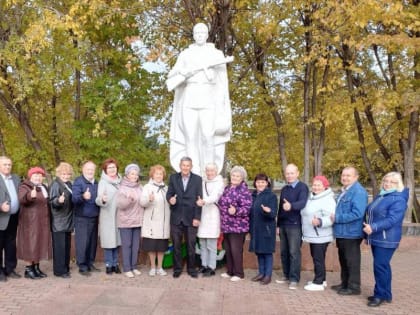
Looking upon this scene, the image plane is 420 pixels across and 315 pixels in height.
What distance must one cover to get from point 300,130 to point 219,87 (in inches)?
298

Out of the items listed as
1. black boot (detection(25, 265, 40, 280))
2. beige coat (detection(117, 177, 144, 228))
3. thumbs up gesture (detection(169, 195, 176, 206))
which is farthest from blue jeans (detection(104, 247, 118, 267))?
thumbs up gesture (detection(169, 195, 176, 206))

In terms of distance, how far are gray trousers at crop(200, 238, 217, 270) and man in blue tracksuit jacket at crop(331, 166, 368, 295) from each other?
1726 mm

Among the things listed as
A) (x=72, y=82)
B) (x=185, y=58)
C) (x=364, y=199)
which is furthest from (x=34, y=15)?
(x=364, y=199)

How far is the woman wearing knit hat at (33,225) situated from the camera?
6043mm

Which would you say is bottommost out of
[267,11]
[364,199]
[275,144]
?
[364,199]

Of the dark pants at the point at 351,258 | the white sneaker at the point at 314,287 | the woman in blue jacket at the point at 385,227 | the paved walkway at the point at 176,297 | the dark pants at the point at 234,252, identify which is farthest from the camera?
the dark pants at the point at 234,252

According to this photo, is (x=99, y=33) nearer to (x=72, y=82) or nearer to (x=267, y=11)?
(x=72, y=82)

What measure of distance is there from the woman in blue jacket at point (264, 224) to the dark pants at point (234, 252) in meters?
0.19

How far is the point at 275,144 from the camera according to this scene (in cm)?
1689

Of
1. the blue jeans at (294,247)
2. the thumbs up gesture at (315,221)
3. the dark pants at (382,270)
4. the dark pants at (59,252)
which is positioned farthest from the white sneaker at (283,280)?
the dark pants at (59,252)

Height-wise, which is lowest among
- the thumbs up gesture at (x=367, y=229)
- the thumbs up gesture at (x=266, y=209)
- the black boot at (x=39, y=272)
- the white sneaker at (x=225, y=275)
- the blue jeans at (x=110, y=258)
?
the white sneaker at (x=225, y=275)

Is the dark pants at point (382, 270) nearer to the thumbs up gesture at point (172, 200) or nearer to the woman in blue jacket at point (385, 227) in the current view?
the woman in blue jacket at point (385, 227)

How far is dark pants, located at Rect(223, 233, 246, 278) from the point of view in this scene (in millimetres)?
6152

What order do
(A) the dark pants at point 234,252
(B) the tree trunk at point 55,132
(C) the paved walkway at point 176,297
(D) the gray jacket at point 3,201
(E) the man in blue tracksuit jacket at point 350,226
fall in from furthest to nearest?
(B) the tree trunk at point 55,132, (A) the dark pants at point 234,252, (D) the gray jacket at point 3,201, (E) the man in blue tracksuit jacket at point 350,226, (C) the paved walkway at point 176,297
